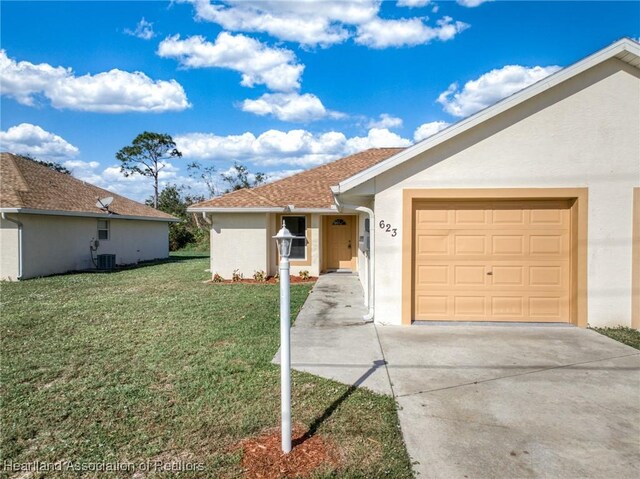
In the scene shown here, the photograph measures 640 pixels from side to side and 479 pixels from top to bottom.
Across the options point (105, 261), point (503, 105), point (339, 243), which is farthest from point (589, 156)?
point (105, 261)

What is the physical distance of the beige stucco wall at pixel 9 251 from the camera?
1450 cm

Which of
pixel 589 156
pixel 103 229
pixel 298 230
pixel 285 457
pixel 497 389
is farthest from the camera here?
pixel 103 229

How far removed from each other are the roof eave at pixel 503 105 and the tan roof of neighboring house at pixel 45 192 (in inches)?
544

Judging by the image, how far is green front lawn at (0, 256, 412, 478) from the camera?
11.0 ft

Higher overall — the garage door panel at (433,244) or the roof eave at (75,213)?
the roof eave at (75,213)

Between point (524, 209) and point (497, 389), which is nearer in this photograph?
point (497, 389)

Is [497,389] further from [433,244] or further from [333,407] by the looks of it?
[433,244]

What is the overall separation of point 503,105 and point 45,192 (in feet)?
60.4

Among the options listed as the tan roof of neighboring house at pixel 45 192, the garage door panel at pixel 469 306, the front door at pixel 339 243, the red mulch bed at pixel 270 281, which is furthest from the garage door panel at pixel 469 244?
the tan roof of neighboring house at pixel 45 192

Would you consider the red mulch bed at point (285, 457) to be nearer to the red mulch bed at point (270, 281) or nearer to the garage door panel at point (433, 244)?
the garage door panel at point (433, 244)

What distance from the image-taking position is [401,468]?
3076 millimetres

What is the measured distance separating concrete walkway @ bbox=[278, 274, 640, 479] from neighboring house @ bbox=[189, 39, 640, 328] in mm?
705

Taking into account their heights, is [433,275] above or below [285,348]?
above

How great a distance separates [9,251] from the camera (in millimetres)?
14539
